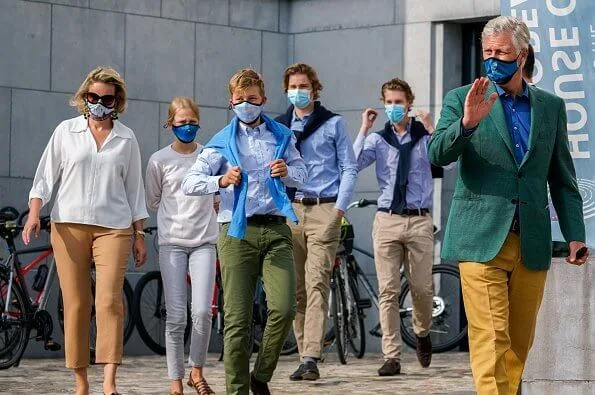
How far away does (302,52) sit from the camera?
1614 cm

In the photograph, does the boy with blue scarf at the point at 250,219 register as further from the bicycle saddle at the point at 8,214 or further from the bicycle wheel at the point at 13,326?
the bicycle saddle at the point at 8,214

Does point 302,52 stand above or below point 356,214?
above

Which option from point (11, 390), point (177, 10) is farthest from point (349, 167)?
point (177, 10)

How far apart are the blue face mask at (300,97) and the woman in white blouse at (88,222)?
2173 mm

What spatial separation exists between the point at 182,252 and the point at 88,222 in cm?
96

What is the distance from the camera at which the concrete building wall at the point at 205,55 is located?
14.0 metres

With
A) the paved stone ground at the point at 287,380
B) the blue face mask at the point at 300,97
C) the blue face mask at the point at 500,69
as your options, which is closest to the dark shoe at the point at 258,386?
the paved stone ground at the point at 287,380

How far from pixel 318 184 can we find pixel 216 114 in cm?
368

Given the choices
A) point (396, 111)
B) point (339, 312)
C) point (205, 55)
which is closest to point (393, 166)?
point (396, 111)

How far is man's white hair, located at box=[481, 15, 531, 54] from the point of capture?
741 cm

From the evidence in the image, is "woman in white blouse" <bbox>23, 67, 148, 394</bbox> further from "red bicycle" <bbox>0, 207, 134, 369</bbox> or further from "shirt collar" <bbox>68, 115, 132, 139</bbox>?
"red bicycle" <bbox>0, 207, 134, 369</bbox>

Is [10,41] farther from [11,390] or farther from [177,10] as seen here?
[11,390]

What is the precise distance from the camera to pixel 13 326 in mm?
12836

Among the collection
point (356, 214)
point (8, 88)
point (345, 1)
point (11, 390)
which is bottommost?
point (11, 390)
